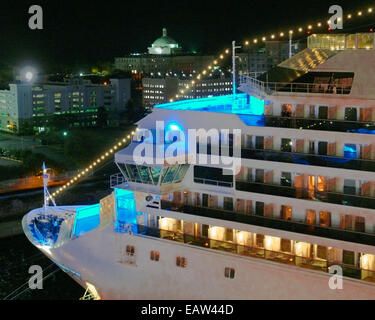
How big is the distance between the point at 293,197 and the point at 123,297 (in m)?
4.71

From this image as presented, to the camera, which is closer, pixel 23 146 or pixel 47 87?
pixel 23 146

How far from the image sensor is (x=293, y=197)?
1316 centimetres

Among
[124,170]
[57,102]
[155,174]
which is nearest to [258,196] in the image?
[155,174]

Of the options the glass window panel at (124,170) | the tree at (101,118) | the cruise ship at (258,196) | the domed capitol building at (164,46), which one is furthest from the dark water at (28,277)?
the domed capitol building at (164,46)

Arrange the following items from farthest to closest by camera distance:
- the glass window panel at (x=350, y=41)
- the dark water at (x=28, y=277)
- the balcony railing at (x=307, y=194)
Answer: the dark water at (x=28, y=277) → the glass window panel at (x=350, y=41) → the balcony railing at (x=307, y=194)

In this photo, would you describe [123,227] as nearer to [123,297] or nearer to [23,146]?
[123,297]

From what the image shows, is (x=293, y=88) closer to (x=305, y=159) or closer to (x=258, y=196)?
(x=305, y=159)

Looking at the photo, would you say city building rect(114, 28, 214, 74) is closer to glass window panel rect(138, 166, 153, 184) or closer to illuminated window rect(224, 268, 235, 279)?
glass window panel rect(138, 166, 153, 184)

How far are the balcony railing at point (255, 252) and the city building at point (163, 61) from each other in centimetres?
8248

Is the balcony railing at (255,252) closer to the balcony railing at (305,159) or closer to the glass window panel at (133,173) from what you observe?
the glass window panel at (133,173)

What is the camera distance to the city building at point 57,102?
193ft

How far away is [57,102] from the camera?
207 ft

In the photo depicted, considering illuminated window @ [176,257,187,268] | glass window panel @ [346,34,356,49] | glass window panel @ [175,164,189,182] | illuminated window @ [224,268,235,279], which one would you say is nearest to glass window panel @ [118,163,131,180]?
glass window panel @ [175,164,189,182]

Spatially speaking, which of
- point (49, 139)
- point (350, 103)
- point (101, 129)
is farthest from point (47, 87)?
point (350, 103)
